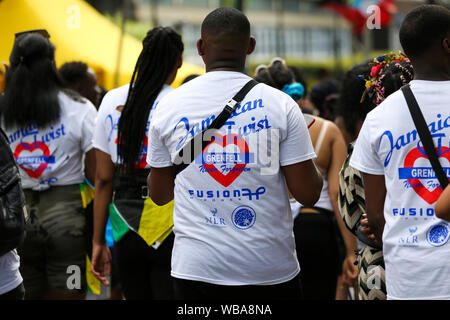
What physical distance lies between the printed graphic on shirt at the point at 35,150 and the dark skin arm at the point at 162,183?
63.0 inches

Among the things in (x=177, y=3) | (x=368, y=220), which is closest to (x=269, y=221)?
(x=368, y=220)

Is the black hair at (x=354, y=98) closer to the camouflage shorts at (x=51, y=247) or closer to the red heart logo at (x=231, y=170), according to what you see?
the red heart logo at (x=231, y=170)

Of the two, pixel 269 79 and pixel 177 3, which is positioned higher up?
pixel 177 3

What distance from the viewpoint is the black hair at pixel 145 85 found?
4133mm

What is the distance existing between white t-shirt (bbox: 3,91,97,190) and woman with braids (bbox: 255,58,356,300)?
130 centimetres

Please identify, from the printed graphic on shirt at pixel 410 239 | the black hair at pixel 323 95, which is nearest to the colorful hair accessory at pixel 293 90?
the printed graphic on shirt at pixel 410 239

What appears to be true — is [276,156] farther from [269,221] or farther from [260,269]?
[260,269]

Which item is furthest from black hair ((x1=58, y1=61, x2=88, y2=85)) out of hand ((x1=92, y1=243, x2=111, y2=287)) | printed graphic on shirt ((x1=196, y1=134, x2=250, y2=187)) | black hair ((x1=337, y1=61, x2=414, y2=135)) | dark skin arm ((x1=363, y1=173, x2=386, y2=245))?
dark skin arm ((x1=363, y1=173, x2=386, y2=245))

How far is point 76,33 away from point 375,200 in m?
7.66

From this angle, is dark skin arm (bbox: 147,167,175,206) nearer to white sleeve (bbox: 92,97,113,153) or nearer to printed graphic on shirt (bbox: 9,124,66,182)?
white sleeve (bbox: 92,97,113,153)

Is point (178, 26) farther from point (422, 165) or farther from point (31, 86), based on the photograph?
point (422, 165)

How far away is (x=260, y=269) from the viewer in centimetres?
296

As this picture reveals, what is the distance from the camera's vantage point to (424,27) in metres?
2.82

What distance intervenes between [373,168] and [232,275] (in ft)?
2.42
